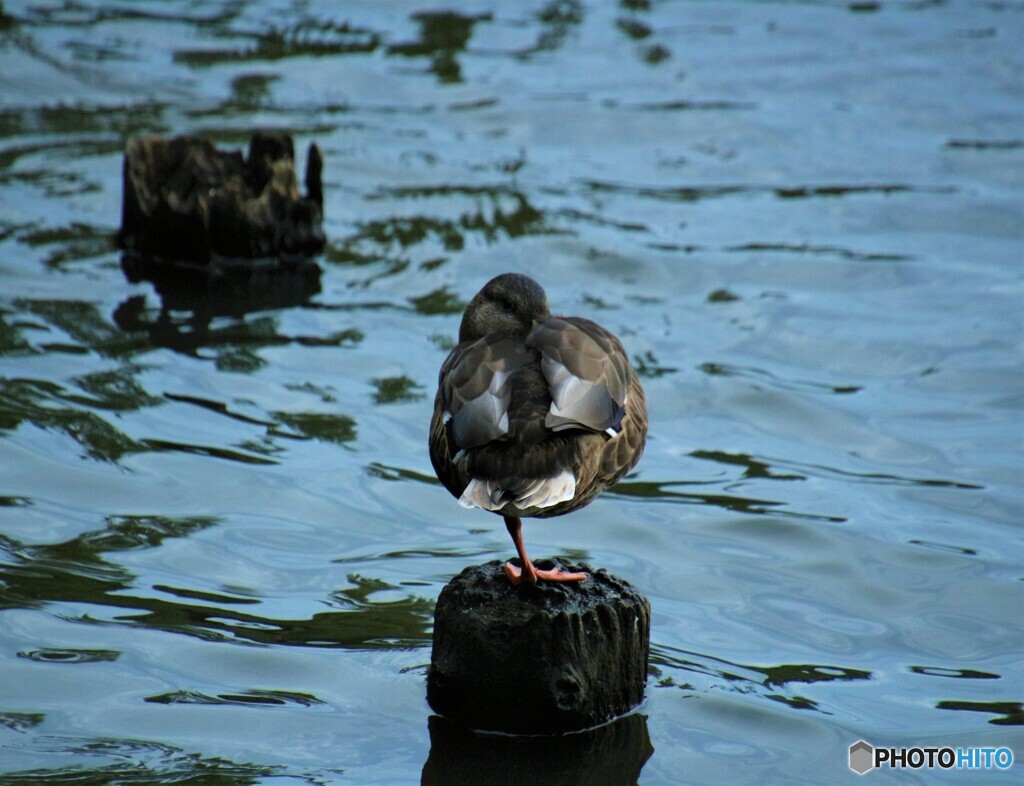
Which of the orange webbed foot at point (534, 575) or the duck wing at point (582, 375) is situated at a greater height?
the duck wing at point (582, 375)

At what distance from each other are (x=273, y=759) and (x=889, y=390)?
537 cm

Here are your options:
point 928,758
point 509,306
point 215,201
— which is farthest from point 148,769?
point 215,201

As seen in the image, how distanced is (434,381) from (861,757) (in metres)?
4.25

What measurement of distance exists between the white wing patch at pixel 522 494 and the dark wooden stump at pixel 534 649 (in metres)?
0.38

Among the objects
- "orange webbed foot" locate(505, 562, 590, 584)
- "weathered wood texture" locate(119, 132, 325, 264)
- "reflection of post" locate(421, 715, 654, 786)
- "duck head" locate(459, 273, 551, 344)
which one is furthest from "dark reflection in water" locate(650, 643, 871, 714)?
"weathered wood texture" locate(119, 132, 325, 264)

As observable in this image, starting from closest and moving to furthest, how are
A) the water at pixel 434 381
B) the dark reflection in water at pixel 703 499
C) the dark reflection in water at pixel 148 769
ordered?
the dark reflection in water at pixel 148 769 → the water at pixel 434 381 → the dark reflection in water at pixel 703 499

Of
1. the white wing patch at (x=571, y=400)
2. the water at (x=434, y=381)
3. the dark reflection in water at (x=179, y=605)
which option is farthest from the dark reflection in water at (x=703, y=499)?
the white wing patch at (x=571, y=400)

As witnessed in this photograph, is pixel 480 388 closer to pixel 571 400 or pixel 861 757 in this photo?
pixel 571 400

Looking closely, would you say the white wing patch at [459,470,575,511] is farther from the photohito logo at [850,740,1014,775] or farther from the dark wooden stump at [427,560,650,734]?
the photohito logo at [850,740,1014,775]

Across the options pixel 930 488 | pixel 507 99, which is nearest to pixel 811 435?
pixel 930 488

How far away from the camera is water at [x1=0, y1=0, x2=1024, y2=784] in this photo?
525 cm

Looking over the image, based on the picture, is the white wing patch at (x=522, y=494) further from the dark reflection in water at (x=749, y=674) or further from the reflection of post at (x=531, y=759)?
the dark reflection in water at (x=749, y=674)

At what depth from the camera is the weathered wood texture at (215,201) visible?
404 inches

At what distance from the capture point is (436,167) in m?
13.3
